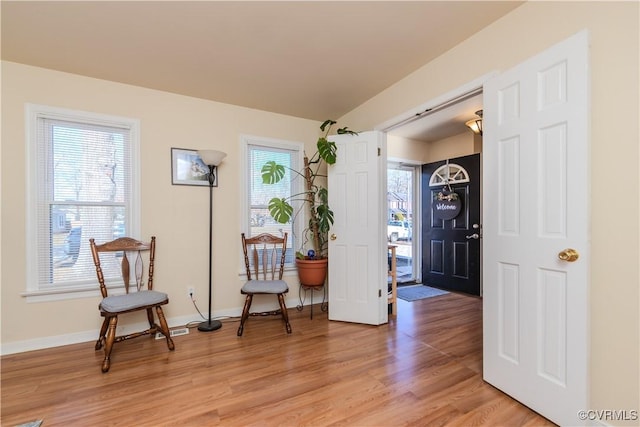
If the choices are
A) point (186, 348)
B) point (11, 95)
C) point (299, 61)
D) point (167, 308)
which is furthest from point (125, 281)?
point (299, 61)

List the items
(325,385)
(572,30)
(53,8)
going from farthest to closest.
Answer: (325,385), (53,8), (572,30)

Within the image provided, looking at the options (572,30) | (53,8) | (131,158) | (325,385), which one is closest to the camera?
(572,30)

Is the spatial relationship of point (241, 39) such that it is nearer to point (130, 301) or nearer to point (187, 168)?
point (187, 168)

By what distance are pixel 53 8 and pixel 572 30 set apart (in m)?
3.02

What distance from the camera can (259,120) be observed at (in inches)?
132

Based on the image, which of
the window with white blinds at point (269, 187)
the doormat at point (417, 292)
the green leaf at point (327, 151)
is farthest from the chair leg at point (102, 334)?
the doormat at point (417, 292)

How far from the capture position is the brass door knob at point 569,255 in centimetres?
138

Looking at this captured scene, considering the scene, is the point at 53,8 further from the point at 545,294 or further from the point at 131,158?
the point at 545,294

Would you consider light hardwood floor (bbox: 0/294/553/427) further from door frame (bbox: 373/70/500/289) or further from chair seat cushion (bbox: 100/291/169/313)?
door frame (bbox: 373/70/500/289)

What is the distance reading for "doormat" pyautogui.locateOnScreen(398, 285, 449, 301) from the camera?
12.8 feet

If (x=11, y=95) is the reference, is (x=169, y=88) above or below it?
above

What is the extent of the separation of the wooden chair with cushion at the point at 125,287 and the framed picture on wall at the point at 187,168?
674mm

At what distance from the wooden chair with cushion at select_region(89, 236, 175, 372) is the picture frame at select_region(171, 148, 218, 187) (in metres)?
0.68

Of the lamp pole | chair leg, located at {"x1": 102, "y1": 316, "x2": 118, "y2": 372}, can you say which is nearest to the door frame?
the lamp pole
